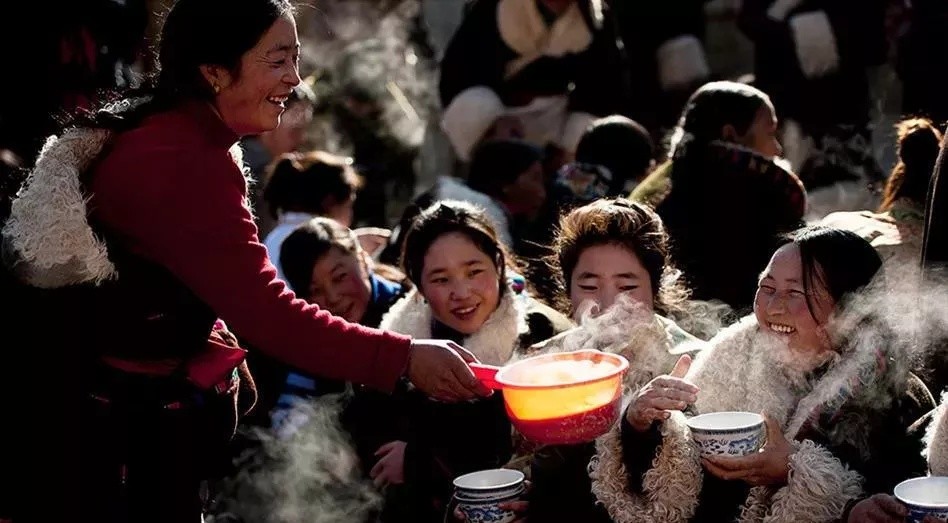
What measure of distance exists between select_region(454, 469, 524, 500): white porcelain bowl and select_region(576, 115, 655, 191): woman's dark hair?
235 cm

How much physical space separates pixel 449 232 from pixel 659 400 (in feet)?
4.34

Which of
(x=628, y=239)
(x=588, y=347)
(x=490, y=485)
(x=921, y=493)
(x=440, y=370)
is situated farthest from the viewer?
(x=628, y=239)

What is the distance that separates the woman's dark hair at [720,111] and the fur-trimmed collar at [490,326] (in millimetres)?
1040

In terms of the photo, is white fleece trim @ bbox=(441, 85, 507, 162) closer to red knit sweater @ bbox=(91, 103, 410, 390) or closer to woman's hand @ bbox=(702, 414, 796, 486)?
red knit sweater @ bbox=(91, 103, 410, 390)

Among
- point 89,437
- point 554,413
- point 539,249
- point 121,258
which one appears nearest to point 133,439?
point 89,437

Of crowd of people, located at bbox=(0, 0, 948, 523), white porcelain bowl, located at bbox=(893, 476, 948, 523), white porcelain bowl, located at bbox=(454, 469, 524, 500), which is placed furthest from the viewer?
white porcelain bowl, located at bbox=(454, 469, 524, 500)

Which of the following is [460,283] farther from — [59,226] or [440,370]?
[59,226]

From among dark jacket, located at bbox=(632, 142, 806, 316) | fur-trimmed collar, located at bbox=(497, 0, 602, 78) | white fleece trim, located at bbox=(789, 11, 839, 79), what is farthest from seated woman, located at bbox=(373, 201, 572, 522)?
white fleece trim, located at bbox=(789, 11, 839, 79)

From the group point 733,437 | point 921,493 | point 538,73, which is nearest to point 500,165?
point 538,73

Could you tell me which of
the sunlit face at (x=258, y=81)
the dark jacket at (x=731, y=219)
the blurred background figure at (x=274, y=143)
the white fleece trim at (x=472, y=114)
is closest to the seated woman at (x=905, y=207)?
the dark jacket at (x=731, y=219)

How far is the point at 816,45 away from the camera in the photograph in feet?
20.9

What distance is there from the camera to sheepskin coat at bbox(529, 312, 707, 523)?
3.11m

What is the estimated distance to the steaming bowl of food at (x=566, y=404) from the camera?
8.68 ft

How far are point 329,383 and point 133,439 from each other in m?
1.53
